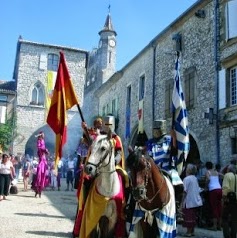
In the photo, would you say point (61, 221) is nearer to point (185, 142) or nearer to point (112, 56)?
point (185, 142)

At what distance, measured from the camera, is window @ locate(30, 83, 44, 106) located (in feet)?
128

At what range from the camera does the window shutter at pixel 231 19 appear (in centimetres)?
1541

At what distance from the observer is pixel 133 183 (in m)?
4.70

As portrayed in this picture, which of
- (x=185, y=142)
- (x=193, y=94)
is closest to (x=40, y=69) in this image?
(x=193, y=94)

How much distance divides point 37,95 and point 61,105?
110 ft

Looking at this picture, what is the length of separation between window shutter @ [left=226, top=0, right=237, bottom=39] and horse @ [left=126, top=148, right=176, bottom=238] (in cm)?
1189

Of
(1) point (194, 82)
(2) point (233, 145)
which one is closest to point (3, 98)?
(1) point (194, 82)

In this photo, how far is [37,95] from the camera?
3928 cm

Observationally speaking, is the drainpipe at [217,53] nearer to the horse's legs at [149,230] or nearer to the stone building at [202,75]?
the stone building at [202,75]

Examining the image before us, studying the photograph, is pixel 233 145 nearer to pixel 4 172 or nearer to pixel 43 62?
pixel 4 172

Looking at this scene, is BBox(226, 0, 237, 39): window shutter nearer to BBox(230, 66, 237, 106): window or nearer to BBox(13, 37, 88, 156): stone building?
BBox(230, 66, 237, 106): window

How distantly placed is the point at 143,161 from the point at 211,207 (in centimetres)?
629

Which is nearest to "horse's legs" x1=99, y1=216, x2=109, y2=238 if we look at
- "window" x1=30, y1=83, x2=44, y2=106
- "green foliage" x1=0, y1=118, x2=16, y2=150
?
"green foliage" x1=0, y1=118, x2=16, y2=150

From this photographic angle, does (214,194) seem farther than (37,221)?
Yes
